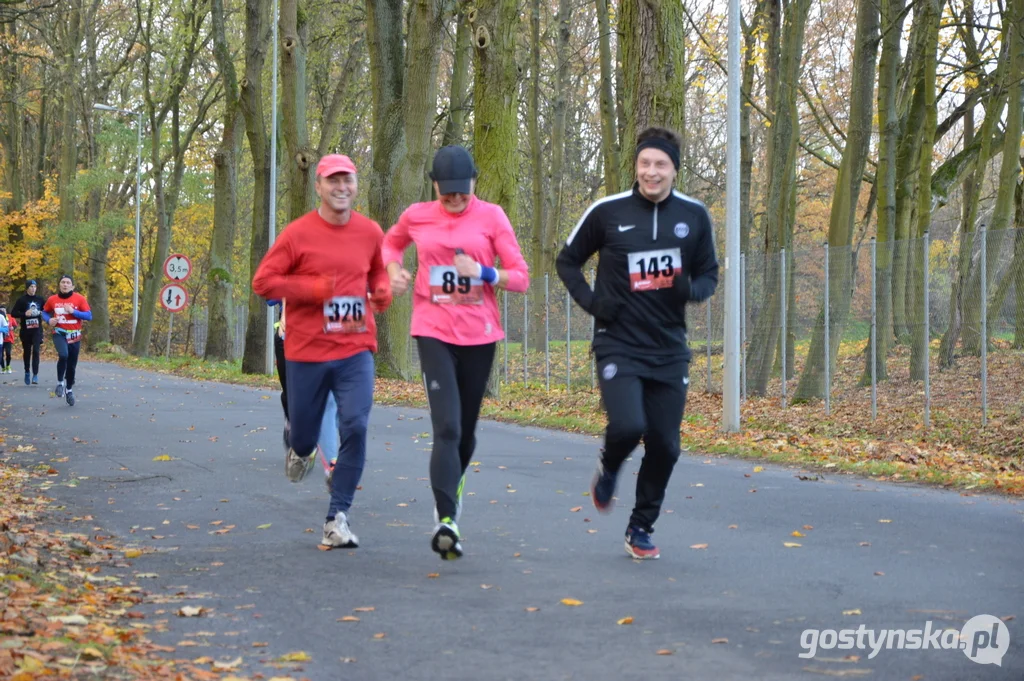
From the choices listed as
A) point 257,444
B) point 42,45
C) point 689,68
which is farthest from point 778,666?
point 42,45

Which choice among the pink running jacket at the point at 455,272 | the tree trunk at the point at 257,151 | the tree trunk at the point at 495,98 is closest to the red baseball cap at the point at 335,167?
the pink running jacket at the point at 455,272

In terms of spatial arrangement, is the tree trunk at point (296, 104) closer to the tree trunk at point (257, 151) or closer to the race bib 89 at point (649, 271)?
the tree trunk at point (257, 151)

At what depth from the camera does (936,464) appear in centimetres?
1310

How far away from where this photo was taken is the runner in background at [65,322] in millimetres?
20828

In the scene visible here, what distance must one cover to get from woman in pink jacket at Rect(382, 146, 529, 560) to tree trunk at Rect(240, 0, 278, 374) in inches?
997

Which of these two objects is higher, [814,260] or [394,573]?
[814,260]

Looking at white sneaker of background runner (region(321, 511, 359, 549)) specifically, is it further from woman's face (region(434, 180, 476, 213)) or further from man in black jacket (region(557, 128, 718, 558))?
woman's face (region(434, 180, 476, 213))

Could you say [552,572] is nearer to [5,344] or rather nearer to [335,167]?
[335,167]

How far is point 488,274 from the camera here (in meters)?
7.07

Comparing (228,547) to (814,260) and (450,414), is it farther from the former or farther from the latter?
(814,260)

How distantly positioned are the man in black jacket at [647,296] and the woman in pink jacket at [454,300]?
0.45 metres

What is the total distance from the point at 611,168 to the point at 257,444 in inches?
731

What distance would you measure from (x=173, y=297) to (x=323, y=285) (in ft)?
98.6

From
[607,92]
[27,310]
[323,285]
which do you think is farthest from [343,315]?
[607,92]
